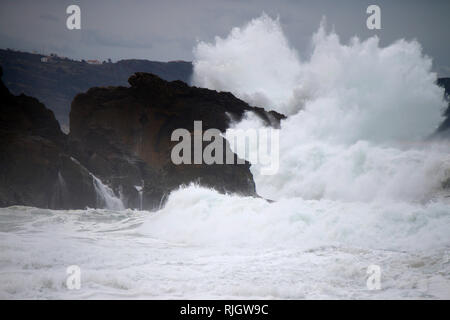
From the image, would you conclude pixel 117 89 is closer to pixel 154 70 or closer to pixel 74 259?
pixel 74 259

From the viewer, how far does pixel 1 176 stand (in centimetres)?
1650

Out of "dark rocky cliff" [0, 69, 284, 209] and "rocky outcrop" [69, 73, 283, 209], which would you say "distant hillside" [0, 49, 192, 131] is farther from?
"dark rocky cliff" [0, 69, 284, 209]

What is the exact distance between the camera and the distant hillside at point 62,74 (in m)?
37.1

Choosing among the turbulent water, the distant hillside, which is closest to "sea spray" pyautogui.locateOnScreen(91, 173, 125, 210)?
the turbulent water

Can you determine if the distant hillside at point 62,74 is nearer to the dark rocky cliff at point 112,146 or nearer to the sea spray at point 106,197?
the dark rocky cliff at point 112,146

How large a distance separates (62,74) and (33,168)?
86.8 ft

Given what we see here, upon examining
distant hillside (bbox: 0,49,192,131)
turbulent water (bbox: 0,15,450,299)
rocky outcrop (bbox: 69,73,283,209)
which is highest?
distant hillside (bbox: 0,49,192,131)

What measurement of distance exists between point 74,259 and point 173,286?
265 centimetres

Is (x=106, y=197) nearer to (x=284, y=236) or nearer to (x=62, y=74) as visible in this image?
(x=284, y=236)

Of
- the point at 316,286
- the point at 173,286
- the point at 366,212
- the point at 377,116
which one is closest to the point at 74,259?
the point at 173,286

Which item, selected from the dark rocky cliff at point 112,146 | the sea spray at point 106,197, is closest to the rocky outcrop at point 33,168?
the dark rocky cliff at point 112,146

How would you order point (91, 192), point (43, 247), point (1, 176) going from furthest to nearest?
point (91, 192), point (1, 176), point (43, 247)

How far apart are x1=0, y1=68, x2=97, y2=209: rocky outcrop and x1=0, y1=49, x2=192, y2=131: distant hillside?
17.7 metres

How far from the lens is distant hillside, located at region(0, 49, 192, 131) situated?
37062mm
